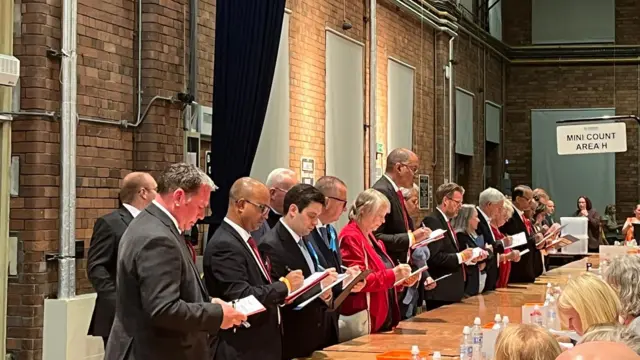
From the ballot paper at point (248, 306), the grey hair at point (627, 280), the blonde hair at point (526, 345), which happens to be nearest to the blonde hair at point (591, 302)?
the grey hair at point (627, 280)

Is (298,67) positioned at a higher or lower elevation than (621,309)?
higher

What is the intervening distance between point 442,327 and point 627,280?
1.53m

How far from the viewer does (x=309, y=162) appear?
9320 mm

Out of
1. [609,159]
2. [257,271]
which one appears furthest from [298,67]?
[609,159]

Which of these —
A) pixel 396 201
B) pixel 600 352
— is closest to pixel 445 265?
pixel 396 201

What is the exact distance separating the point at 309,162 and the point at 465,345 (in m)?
5.51

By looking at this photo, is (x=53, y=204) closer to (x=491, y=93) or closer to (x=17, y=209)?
(x=17, y=209)

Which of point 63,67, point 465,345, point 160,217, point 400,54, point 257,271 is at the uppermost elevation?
point 400,54

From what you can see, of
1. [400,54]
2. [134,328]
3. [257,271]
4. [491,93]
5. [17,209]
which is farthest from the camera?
[491,93]

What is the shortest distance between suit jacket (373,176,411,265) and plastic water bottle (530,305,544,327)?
1.34 metres

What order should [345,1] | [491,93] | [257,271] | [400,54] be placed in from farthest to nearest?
1. [491,93]
2. [400,54]
3. [345,1]
4. [257,271]

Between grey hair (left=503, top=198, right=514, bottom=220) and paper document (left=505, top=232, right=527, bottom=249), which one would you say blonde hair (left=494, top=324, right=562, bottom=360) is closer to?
paper document (left=505, top=232, right=527, bottom=249)

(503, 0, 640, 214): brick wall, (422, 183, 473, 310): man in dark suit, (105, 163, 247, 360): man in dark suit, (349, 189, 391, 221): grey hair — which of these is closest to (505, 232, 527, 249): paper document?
(422, 183, 473, 310): man in dark suit

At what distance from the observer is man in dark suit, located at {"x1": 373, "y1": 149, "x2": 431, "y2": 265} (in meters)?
6.25
